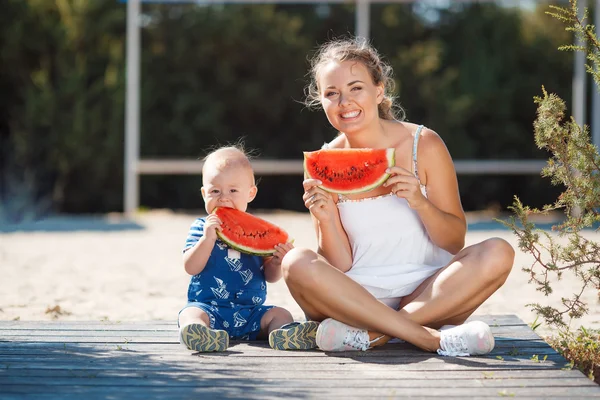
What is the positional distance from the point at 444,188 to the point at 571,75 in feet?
40.0

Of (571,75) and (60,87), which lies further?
(571,75)

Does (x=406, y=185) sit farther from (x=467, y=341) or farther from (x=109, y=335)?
(x=109, y=335)

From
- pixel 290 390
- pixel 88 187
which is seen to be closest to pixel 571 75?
pixel 88 187

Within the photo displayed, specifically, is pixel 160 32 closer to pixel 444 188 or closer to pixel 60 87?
pixel 60 87

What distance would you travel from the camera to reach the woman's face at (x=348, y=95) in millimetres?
4582

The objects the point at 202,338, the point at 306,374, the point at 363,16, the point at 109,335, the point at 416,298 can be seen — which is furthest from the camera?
the point at 363,16

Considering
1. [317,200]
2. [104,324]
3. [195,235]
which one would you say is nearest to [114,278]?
[104,324]

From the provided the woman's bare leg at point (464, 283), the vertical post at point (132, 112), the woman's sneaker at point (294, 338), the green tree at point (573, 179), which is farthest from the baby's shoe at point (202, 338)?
the vertical post at point (132, 112)

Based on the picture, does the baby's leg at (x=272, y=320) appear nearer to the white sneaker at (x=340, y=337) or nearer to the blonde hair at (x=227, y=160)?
the white sneaker at (x=340, y=337)

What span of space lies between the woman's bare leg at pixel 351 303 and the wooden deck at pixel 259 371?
0.09 meters

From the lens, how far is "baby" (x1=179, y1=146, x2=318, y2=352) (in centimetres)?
448

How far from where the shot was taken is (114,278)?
7645 millimetres

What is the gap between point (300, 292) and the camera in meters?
4.34

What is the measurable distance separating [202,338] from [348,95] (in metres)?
1.45
